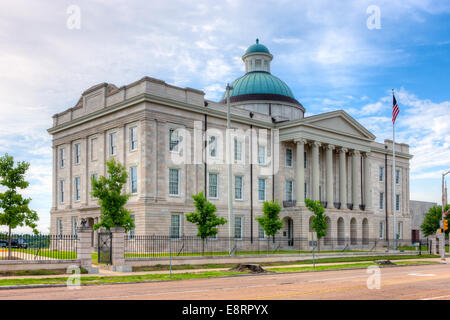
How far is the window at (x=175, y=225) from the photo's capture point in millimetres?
45812

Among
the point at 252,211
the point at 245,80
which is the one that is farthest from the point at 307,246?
the point at 245,80

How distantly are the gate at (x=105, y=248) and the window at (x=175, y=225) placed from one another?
16345 millimetres

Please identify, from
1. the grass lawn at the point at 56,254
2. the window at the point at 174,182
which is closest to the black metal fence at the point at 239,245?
the window at the point at 174,182

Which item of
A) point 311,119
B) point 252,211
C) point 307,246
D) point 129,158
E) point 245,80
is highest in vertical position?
point 245,80

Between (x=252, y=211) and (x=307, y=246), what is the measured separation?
21.7ft

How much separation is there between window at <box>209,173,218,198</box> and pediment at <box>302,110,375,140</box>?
1198 cm

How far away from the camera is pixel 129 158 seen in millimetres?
46469

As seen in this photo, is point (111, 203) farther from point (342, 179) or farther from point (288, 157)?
point (342, 179)

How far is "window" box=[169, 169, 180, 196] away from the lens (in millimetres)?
46441

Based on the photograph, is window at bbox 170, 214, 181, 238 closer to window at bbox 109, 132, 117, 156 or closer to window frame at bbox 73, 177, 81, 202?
window at bbox 109, 132, 117, 156

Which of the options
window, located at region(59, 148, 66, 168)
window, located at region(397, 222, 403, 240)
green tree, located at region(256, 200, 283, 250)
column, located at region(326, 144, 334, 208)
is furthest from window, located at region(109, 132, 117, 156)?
window, located at region(397, 222, 403, 240)

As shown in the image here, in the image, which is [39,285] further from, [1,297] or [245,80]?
[245,80]

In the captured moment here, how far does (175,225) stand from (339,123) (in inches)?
977
